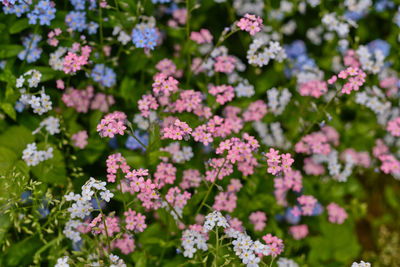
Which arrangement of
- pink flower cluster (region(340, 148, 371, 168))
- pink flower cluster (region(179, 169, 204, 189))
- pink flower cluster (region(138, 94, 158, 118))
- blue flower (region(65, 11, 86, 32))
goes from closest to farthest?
1. pink flower cluster (region(138, 94, 158, 118))
2. pink flower cluster (region(179, 169, 204, 189))
3. blue flower (region(65, 11, 86, 32))
4. pink flower cluster (region(340, 148, 371, 168))

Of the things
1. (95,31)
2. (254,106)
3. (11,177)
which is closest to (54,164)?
(11,177)

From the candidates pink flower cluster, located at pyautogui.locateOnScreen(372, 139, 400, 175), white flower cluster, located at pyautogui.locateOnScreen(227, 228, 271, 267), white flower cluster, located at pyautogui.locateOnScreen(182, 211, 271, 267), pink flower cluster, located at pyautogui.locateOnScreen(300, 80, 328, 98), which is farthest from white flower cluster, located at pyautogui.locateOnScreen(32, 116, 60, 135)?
pink flower cluster, located at pyautogui.locateOnScreen(372, 139, 400, 175)

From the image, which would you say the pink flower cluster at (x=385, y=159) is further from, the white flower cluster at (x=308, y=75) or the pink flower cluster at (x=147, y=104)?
the pink flower cluster at (x=147, y=104)

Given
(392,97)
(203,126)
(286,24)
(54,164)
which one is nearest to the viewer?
(203,126)

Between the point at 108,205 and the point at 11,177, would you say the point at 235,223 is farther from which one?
the point at 11,177

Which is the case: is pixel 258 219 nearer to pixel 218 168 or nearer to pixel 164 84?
pixel 218 168

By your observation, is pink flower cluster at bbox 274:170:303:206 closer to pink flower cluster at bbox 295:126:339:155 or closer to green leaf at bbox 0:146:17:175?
pink flower cluster at bbox 295:126:339:155
